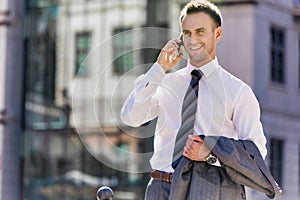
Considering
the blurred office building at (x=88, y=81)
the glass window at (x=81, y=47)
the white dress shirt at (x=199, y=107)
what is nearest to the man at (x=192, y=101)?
the white dress shirt at (x=199, y=107)

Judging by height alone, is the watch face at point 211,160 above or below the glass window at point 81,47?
below

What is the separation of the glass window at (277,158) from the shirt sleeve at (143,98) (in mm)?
23286

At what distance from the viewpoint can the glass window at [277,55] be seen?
27828 mm

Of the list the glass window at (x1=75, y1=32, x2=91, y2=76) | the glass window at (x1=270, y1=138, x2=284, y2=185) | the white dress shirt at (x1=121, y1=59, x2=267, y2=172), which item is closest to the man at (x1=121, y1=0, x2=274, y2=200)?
the white dress shirt at (x1=121, y1=59, x2=267, y2=172)

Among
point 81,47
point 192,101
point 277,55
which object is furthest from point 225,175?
point 81,47

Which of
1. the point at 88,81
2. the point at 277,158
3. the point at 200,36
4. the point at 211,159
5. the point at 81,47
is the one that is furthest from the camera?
the point at 81,47

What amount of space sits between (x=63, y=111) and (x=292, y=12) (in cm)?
759

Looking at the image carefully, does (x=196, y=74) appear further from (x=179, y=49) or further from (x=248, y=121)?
(x=248, y=121)

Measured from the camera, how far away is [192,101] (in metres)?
3.95

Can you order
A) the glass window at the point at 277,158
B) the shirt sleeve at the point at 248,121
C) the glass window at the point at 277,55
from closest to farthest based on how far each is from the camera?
the shirt sleeve at the point at 248,121 < the glass window at the point at 277,158 < the glass window at the point at 277,55

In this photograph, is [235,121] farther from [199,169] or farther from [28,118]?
[28,118]

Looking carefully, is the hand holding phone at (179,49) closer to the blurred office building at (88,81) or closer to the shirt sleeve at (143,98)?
the shirt sleeve at (143,98)

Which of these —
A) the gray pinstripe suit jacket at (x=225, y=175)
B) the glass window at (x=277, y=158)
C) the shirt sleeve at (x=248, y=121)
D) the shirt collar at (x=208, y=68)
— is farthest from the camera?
the glass window at (x=277, y=158)

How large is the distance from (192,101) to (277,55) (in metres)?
24.4
